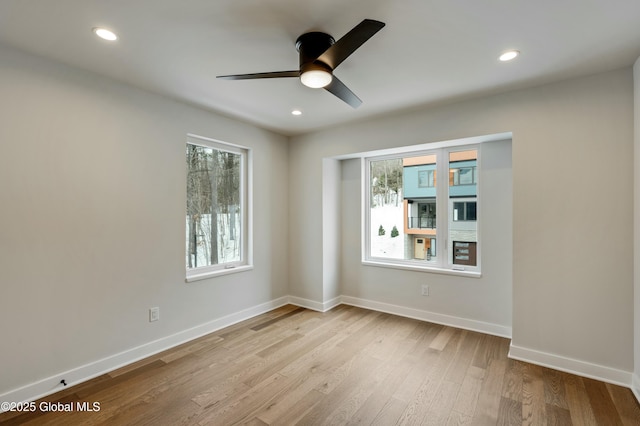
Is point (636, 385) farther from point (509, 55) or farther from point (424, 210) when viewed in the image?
point (509, 55)

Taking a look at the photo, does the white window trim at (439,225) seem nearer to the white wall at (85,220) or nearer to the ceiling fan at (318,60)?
the ceiling fan at (318,60)

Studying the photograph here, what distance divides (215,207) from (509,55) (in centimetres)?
320

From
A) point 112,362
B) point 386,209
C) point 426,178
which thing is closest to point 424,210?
point 426,178

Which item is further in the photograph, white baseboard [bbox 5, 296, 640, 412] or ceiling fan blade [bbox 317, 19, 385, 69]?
white baseboard [bbox 5, 296, 640, 412]

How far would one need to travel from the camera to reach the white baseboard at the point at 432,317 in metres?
3.28

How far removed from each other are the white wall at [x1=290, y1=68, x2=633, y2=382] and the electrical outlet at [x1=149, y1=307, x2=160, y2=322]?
11.2 ft

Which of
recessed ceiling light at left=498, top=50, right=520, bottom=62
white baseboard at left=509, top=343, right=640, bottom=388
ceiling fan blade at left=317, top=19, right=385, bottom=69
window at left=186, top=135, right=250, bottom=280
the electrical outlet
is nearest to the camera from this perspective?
ceiling fan blade at left=317, top=19, right=385, bottom=69

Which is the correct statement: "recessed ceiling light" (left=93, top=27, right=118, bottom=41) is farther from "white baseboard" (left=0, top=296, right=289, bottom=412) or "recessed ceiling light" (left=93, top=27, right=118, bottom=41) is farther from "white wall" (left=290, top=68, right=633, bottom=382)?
"white wall" (left=290, top=68, right=633, bottom=382)

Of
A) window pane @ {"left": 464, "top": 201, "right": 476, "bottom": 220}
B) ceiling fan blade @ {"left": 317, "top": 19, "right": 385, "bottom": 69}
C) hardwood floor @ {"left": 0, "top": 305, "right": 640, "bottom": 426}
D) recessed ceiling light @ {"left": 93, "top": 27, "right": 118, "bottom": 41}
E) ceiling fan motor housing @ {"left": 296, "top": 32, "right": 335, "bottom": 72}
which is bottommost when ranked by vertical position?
hardwood floor @ {"left": 0, "top": 305, "right": 640, "bottom": 426}

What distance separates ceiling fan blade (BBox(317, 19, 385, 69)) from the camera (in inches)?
57.9

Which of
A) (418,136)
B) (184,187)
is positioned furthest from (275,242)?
(418,136)

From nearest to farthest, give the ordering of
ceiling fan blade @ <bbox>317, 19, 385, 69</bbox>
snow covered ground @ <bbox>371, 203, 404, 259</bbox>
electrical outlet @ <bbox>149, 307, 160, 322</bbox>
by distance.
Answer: ceiling fan blade @ <bbox>317, 19, 385, 69</bbox>, electrical outlet @ <bbox>149, 307, 160, 322</bbox>, snow covered ground @ <bbox>371, 203, 404, 259</bbox>

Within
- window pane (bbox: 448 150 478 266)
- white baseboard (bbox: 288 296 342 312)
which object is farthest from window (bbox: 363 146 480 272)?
white baseboard (bbox: 288 296 342 312)

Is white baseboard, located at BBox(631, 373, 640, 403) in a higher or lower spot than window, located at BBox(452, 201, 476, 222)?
lower
